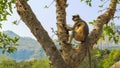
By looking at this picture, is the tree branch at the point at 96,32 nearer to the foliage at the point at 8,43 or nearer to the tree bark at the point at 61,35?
the tree bark at the point at 61,35

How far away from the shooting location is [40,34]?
11164 millimetres

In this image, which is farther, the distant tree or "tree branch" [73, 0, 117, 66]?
"tree branch" [73, 0, 117, 66]

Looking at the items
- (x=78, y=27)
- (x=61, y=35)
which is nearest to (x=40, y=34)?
(x=61, y=35)

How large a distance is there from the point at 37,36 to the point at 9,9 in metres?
5.08

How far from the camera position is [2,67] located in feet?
583

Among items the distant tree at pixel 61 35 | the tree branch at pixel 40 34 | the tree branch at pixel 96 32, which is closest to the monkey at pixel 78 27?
the tree branch at pixel 96 32

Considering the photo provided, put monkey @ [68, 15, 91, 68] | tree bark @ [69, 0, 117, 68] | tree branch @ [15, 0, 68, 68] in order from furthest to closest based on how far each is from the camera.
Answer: monkey @ [68, 15, 91, 68], tree bark @ [69, 0, 117, 68], tree branch @ [15, 0, 68, 68]

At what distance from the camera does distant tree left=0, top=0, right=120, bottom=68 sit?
11.1m

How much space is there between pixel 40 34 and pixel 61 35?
65.5 inches

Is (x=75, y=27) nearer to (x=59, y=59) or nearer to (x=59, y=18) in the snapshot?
(x=59, y=18)

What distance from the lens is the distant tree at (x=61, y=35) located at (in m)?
11.1

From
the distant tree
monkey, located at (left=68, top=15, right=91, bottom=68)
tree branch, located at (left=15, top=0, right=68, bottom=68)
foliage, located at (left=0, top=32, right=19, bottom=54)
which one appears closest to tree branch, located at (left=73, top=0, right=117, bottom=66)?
the distant tree

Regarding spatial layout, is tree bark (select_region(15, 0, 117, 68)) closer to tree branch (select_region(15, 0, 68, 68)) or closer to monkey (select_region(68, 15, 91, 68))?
tree branch (select_region(15, 0, 68, 68))

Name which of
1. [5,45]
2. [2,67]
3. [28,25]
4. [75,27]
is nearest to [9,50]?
[5,45]
